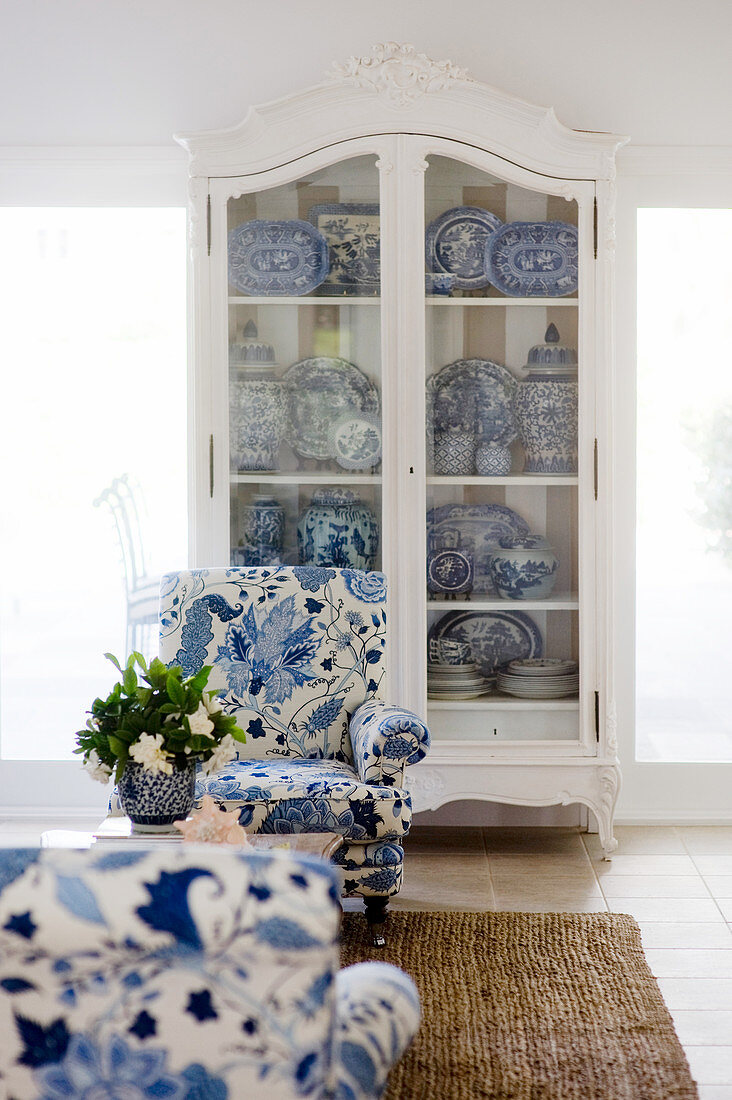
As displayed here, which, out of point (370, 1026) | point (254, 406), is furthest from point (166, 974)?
point (254, 406)

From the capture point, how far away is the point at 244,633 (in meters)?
2.91

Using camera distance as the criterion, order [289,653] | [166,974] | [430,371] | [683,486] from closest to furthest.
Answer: [166,974] → [289,653] → [430,371] → [683,486]

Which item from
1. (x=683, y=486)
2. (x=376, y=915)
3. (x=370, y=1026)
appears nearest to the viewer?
(x=370, y=1026)

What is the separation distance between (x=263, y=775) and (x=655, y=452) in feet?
5.90

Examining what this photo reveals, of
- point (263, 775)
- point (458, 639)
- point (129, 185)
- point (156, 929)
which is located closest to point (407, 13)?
point (129, 185)

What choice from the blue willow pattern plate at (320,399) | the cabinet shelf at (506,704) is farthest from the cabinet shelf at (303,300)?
the cabinet shelf at (506,704)

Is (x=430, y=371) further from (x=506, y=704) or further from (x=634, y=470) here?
(x=506, y=704)

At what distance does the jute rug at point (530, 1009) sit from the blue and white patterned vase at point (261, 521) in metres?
1.14

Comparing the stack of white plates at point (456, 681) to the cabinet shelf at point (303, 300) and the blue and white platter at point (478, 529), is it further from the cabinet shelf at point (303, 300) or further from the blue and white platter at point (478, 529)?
the cabinet shelf at point (303, 300)

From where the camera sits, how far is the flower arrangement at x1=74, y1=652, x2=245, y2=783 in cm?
194

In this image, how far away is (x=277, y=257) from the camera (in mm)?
3174

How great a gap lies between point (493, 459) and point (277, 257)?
0.91 m

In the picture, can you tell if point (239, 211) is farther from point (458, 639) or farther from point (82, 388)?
point (458, 639)

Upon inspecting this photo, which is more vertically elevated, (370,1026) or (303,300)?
(303,300)
